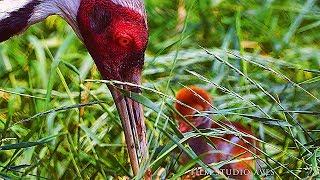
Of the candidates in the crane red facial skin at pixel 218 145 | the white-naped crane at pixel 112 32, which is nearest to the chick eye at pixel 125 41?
the white-naped crane at pixel 112 32

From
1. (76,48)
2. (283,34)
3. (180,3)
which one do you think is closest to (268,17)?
(283,34)

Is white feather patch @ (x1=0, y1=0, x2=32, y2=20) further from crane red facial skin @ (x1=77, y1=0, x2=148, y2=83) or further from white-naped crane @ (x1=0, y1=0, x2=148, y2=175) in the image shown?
crane red facial skin @ (x1=77, y1=0, x2=148, y2=83)

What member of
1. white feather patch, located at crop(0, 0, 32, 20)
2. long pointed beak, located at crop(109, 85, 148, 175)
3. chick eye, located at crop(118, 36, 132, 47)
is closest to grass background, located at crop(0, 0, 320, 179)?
long pointed beak, located at crop(109, 85, 148, 175)

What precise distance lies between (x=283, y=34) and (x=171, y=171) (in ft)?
5.21

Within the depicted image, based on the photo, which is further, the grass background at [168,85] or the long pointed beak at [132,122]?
the grass background at [168,85]

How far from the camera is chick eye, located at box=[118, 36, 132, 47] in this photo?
10.3ft

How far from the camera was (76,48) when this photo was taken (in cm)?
463

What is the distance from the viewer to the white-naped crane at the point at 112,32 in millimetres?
3133

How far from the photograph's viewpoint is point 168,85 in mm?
3104

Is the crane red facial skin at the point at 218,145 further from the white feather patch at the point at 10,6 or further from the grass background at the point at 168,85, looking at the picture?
the white feather patch at the point at 10,6

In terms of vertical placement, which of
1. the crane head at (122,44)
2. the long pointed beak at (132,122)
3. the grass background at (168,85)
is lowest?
the grass background at (168,85)

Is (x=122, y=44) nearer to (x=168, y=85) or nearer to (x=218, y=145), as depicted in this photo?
(x=168, y=85)

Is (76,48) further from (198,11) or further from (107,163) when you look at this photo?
(107,163)

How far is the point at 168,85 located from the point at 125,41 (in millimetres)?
188
